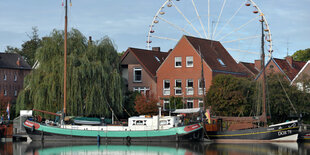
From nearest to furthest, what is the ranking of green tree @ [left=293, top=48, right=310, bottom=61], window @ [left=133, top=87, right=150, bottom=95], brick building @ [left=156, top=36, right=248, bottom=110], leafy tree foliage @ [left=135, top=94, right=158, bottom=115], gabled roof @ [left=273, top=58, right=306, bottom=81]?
leafy tree foliage @ [left=135, top=94, right=158, bottom=115]
brick building @ [left=156, top=36, right=248, bottom=110]
window @ [left=133, top=87, right=150, bottom=95]
gabled roof @ [left=273, top=58, right=306, bottom=81]
green tree @ [left=293, top=48, right=310, bottom=61]

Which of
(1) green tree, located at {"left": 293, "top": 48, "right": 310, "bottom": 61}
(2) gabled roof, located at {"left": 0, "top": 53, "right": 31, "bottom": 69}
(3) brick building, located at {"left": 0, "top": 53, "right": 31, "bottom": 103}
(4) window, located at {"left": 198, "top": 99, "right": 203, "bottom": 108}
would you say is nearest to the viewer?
(4) window, located at {"left": 198, "top": 99, "right": 203, "bottom": 108}

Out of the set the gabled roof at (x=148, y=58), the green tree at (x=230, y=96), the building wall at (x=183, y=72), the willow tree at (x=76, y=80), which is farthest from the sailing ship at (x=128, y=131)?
the gabled roof at (x=148, y=58)

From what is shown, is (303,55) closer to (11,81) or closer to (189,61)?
(189,61)

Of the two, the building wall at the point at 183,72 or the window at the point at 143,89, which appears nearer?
the building wall at the point at 183,72

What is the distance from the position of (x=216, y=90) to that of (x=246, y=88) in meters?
3.36

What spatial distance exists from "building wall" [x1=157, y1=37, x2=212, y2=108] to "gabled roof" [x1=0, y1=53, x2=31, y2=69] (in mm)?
30088

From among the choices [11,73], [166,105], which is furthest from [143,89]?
[11,73]

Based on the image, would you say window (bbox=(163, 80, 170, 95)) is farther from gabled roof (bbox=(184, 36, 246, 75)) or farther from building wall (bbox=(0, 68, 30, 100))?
building wall (bbox=(0, 68, 30, 100))

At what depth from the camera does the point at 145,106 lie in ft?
216

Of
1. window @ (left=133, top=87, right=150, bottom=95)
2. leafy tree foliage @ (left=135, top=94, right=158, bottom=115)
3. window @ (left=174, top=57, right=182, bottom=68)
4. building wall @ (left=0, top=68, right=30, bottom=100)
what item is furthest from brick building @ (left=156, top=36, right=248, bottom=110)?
building wall @ (left=0, top=68, right=30, bottom=100)

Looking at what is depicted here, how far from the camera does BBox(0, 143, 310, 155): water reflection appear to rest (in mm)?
46250

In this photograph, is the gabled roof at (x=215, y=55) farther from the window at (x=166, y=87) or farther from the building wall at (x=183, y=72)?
the window at (x=166, y=87)

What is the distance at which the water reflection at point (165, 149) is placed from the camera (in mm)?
46250

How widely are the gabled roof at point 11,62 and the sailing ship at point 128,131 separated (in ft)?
117
